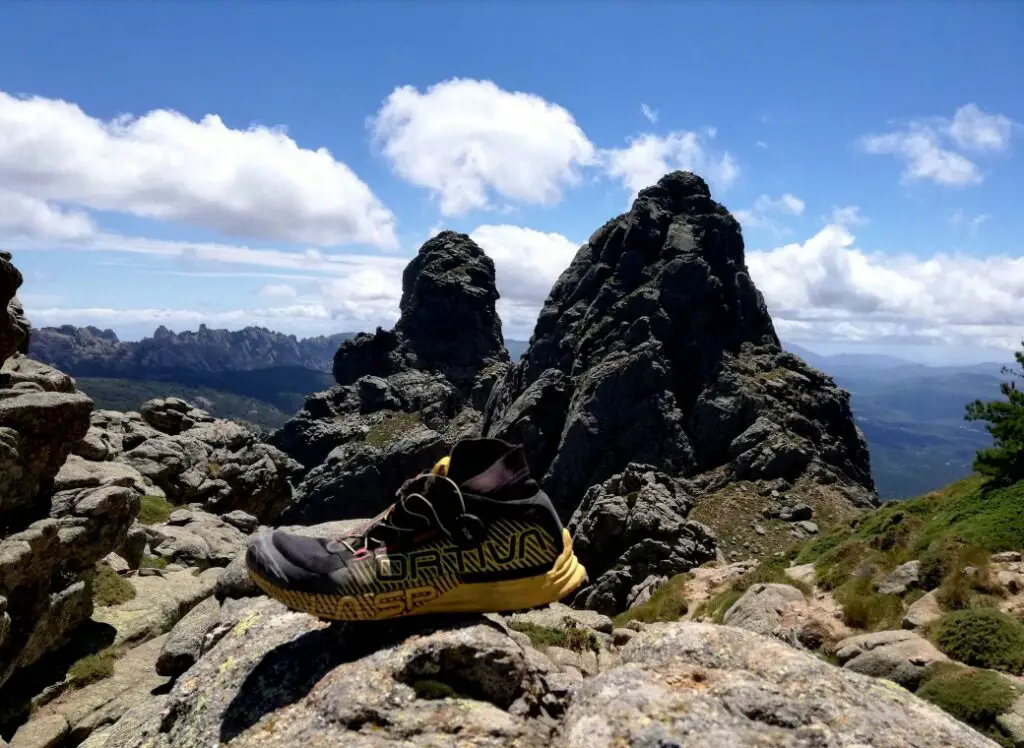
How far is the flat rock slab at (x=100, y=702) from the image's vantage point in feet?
31.0

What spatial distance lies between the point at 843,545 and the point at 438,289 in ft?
523

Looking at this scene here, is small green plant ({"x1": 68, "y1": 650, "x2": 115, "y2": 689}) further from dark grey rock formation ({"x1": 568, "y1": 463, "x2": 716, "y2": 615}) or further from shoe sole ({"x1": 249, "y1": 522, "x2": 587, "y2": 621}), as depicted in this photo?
dark grey rock formation ({"x1": 568, "y1": 463, "x2": 716, "y2": 615})

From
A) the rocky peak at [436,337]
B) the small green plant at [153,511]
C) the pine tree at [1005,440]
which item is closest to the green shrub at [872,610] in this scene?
the pine tree at [1005,440]

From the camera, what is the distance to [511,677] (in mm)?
4707

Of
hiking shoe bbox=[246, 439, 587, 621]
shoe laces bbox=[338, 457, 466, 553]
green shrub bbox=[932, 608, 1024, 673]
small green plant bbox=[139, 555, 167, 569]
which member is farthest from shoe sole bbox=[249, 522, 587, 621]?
small green plant bbox=[139, 555, 167, 569]

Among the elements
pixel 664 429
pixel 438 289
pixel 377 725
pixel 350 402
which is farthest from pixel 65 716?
pixel 438 289

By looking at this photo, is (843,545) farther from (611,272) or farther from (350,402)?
(350,402)

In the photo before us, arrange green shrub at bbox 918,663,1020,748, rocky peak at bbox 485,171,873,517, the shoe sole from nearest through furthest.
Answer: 1. the shoe sole
2. green shrub at bbox 918,663,1020,748
3. rocky peak at bbox 485,171,873,517

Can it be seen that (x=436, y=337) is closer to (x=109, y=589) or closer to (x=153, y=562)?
(x=153, y=562)

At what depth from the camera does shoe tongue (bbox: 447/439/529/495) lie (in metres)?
5.23

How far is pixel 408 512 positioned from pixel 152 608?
15.6 m

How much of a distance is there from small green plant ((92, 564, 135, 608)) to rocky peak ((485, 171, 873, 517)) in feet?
219

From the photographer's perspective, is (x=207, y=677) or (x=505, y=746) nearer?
(x=505, y=746)

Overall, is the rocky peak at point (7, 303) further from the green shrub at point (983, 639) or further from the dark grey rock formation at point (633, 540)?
the dark grey rock formation at point (633, 540)
